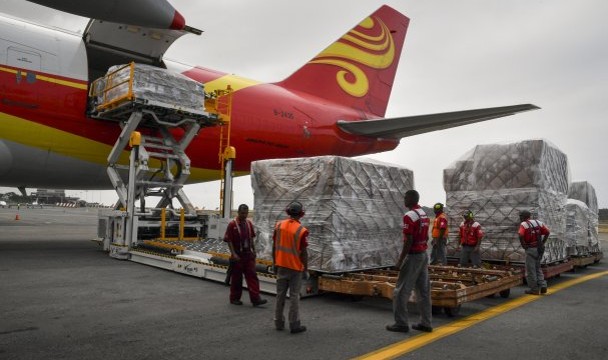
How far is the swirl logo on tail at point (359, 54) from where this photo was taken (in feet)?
57.0

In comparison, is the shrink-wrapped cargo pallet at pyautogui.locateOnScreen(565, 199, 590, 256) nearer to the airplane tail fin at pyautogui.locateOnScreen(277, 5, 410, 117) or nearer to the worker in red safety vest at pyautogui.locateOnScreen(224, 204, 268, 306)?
the airplane tail fin at pyautogui.locateOnScreen(277, 5, 410, 117)

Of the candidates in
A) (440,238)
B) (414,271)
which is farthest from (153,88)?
(414,271)

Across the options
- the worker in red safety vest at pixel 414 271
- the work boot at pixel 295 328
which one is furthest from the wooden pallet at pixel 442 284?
the work boot at pixel 295 328

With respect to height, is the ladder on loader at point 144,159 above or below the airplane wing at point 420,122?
below

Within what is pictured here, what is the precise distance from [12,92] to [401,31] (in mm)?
14734

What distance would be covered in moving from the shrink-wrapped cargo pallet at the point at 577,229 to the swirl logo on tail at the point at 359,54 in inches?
344

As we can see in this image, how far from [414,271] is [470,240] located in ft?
15.7

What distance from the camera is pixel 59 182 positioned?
12141mm

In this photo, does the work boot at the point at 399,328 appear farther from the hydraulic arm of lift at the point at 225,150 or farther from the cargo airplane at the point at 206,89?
the hydraulic arm of lift at the point at 225,150

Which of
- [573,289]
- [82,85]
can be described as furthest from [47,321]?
[573,289]

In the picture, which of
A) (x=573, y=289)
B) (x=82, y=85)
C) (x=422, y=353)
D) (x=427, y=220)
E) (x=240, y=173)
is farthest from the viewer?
(x=240, y=173)

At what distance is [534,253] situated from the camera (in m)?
8.38

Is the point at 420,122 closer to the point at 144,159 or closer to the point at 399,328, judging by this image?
the point at 144,159

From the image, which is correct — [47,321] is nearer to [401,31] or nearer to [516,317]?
[516,317]
